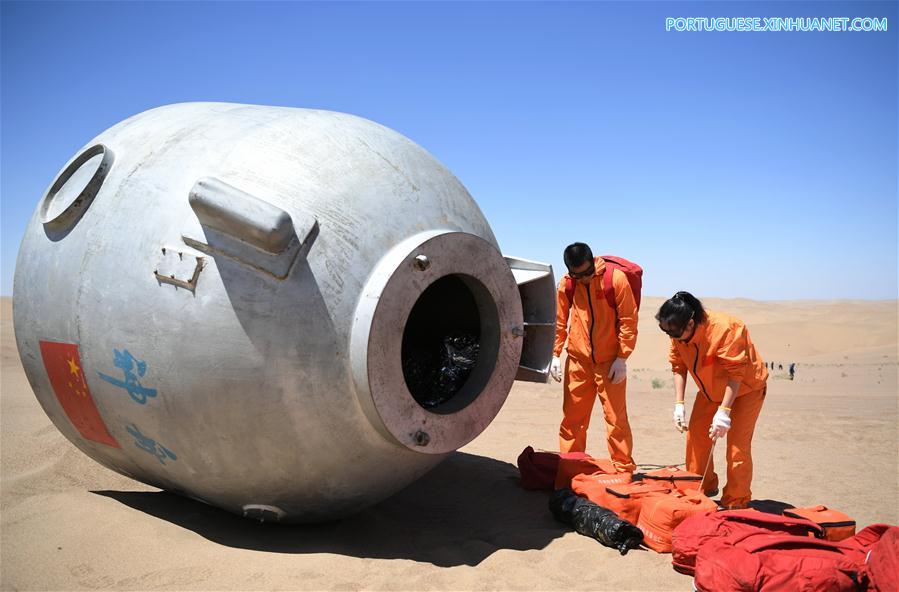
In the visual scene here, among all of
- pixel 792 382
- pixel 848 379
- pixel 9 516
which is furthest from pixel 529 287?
pixel 848 379

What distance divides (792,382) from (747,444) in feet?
33.8

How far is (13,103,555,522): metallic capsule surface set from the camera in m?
3.44

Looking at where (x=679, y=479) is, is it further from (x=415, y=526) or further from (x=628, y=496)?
(x=415, y=526)

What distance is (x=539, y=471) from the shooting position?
5379 millimetres

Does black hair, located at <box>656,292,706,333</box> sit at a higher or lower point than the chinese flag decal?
higher

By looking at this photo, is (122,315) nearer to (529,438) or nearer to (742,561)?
(742,561)

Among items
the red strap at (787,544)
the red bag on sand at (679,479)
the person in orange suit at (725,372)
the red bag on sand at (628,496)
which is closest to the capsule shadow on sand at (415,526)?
the red bag on sand at (628,496)

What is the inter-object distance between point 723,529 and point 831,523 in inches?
31.6

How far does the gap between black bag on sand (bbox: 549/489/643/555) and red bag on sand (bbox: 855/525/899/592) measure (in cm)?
127

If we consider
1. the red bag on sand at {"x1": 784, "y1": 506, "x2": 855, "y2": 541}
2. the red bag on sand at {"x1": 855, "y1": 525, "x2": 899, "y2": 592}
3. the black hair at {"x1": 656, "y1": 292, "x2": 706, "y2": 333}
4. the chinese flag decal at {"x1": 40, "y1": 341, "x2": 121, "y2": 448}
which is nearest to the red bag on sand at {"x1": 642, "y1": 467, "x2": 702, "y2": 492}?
the red bag on sand at {"x1": 784, "y1": 506, "x2": 855, "y2": 541}

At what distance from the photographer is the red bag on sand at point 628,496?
14.6 feet

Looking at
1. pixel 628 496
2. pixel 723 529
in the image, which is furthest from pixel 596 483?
pixel 723 529

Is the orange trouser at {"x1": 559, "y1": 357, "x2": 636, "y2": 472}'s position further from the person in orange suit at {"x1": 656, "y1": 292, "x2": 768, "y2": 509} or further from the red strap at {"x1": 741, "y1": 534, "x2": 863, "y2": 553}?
the red strap at {"x1": 741, "y1": 534, "x2": 863, "y2": 553}

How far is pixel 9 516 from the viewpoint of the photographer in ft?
14.3
